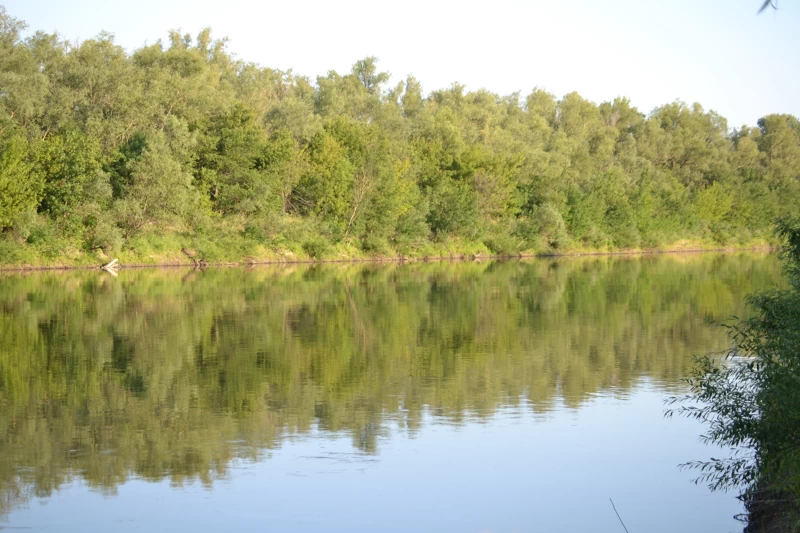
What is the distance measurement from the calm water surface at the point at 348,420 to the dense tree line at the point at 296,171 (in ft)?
81.0

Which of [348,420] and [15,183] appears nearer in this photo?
[348,420]

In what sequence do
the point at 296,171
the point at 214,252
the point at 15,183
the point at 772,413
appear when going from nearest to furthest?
the point at 772,413, the point at 15,183, the point at 214,252, the point at 296,171

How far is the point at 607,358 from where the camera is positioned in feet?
66.1

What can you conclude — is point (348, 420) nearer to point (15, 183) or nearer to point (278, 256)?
point (15, 183)

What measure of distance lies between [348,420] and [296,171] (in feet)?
177

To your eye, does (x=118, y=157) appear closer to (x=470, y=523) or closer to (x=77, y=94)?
(x=77, y=94)

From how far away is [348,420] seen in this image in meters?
13.8

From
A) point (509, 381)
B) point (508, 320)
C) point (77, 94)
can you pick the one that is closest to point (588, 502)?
point (509, 381)

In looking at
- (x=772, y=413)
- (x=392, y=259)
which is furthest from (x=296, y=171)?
(x=772, y=413)

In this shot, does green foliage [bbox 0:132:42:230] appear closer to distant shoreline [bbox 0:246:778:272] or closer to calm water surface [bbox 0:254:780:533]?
distant shoreline [bbox 0:246:778:272]

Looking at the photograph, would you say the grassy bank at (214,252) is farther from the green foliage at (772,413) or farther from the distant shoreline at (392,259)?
the green foliage at (772,413)

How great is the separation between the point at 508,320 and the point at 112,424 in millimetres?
15580

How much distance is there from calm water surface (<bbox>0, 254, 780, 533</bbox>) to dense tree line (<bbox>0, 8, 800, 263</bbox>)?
24675 millimetres

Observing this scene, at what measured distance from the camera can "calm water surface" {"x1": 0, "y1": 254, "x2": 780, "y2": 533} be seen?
32.5ft
